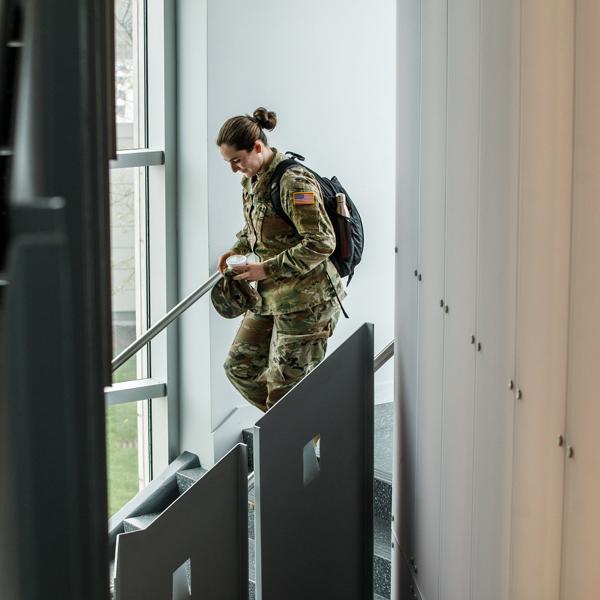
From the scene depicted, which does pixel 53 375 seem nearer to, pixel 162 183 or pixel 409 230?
pixel 409 230

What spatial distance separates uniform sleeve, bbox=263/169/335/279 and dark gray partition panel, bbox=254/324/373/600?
512 mm

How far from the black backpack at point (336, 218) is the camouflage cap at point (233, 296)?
30cm

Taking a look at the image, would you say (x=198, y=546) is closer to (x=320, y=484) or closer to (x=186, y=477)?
(x=320, y=484)

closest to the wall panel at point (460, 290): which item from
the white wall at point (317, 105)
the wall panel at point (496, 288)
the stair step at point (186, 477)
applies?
the wall panel at point (496, 288)

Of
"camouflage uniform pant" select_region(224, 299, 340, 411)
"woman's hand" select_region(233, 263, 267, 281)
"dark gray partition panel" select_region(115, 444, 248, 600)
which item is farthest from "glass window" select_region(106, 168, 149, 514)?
"dark gray partition panel" select_region(115, 444, 248, 600)

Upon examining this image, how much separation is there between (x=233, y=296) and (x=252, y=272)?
168mm

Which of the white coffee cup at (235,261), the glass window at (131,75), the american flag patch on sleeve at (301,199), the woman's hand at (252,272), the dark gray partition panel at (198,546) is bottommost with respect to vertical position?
the dark gray partition panel at (198,546)

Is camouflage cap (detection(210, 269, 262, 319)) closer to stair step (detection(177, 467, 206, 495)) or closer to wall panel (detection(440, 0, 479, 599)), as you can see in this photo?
wall panel (detection(440, 0, 479, 599))

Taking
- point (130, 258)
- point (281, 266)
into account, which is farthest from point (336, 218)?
A: point (130, 258)

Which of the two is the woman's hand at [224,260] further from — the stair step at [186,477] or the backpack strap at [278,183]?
the stair step at [186,477]

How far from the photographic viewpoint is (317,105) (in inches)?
202

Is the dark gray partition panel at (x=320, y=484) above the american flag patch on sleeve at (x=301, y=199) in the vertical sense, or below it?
below

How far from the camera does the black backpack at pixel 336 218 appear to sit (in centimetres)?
360

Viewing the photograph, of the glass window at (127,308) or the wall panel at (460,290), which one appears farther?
the glass window at (127,308)
